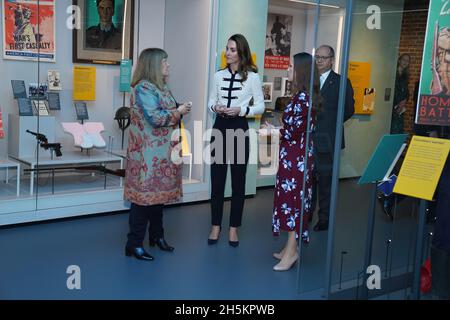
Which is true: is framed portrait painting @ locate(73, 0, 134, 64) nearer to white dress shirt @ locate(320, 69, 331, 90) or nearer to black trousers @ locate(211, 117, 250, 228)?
black trousers @ locate(211, 117, 250, 228)

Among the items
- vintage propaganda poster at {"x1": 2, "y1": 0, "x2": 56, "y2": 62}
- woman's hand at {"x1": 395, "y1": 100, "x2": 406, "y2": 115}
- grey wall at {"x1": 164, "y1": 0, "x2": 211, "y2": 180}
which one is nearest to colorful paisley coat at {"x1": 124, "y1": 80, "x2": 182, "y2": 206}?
woman's hand at {"x1": 395, "y1": 100, "x2": 406, "y2": 115}

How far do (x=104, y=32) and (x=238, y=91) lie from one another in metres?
2.16

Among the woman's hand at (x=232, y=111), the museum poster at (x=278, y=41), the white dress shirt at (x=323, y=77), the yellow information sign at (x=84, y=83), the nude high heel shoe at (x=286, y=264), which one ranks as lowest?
the nude high heel shoe at (x=286, y=264)

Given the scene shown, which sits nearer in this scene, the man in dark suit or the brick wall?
the brick wall

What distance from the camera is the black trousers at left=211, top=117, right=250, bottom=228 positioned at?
15.5ft

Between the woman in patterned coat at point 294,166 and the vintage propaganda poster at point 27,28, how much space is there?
2.80 metres

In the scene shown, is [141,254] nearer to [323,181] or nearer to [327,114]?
[323,181]

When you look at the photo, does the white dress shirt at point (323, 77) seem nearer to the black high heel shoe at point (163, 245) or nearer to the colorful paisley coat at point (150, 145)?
the colorful paisley coat at point (150, 145)

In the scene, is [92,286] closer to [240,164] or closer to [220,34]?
[240,164]

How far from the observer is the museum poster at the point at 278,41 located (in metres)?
7.75

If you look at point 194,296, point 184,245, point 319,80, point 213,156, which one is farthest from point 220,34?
point 194,296

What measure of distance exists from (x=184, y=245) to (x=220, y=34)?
2567 mm

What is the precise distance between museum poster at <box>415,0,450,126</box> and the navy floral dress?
46.8 inches

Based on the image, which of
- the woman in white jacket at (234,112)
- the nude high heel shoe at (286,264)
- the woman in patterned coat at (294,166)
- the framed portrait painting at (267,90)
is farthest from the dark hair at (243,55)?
the framed portrait painting at (267,90)
